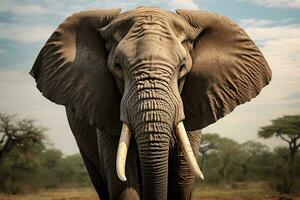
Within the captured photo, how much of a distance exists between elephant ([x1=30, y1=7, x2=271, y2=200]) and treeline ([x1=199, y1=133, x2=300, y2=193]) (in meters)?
18.8

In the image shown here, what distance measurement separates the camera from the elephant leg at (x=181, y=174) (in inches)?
184

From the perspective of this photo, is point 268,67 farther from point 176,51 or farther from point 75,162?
point 75,162

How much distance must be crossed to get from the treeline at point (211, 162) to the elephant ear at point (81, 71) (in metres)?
17.4

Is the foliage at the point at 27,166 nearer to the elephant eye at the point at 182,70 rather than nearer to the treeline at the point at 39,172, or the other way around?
the treeline at the point at 39,172

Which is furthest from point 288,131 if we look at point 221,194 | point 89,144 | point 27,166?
point 89,144

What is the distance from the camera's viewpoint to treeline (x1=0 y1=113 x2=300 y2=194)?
71.2 feet

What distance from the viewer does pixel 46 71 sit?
4.75 m

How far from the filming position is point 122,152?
371cm

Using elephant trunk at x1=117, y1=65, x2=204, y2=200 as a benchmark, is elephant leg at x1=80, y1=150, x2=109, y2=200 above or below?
below

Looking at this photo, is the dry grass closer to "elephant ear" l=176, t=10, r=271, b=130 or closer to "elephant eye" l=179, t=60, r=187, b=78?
"elephant ear" l=176, t=10, r=271, b=130

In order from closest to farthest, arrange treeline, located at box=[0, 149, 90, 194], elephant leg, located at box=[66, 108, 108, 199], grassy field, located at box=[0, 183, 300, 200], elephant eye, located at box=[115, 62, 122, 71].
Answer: elephant eye, located at box=[115, 62, 122, 71], elephant leg, located at box=[66, 108, 108, 199], grassy field, located at box=[0, 183, 300, 200], treeline, located at box=[0, 149, 90, 194]

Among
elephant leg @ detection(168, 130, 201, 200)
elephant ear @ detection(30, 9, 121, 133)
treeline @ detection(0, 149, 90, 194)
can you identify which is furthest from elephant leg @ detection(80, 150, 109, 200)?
treeline @ detection(0, 149, 90, 194)

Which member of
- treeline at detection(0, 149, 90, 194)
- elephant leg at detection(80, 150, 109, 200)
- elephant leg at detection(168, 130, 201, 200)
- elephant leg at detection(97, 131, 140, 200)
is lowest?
treeline at detection(0, 149, 90, 194)

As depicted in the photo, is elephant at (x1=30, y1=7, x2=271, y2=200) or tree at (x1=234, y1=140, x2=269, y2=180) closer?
elephant at (x1=30, y1=7, x2=271, y2=200)
